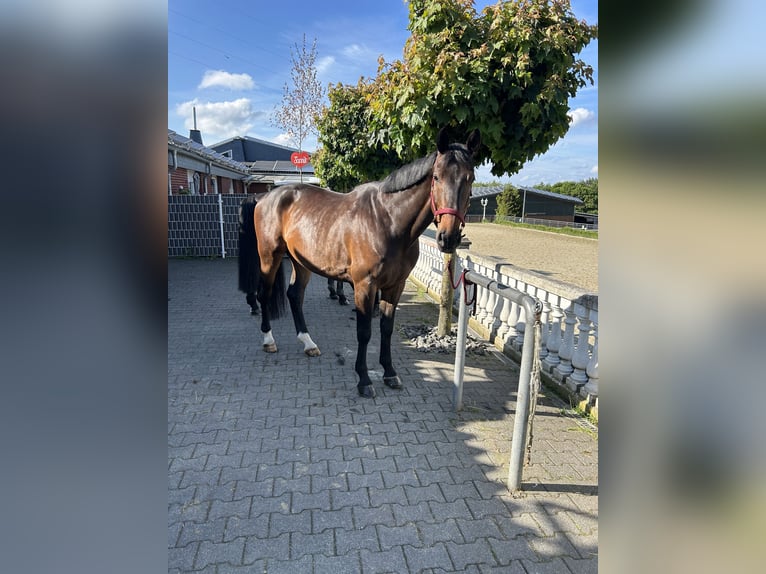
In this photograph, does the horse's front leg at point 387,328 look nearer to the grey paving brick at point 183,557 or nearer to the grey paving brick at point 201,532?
the grey paving brick at point 201,532

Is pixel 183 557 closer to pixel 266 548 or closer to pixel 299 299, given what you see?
pixel 266 548

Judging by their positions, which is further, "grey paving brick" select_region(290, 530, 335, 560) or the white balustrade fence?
the white balustrade fence

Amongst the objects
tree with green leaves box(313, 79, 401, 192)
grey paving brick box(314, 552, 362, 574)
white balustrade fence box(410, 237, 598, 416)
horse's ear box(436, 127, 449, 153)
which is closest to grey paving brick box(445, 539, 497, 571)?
grey paving brick box(314, 552, 362, 574)

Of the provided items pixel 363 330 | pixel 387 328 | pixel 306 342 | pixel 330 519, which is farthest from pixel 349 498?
pixel 306 342

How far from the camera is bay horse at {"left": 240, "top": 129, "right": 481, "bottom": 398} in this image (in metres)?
3.20

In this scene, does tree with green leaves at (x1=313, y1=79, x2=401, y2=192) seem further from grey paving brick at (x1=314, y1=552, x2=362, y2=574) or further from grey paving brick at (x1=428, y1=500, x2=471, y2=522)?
grey paving brick at (x1=314, y1=552, x2=362, y2=574)

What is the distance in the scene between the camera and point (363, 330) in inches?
158

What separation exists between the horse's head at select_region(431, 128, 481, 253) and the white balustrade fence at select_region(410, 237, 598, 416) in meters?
1.35

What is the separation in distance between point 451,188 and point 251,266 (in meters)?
3.35
